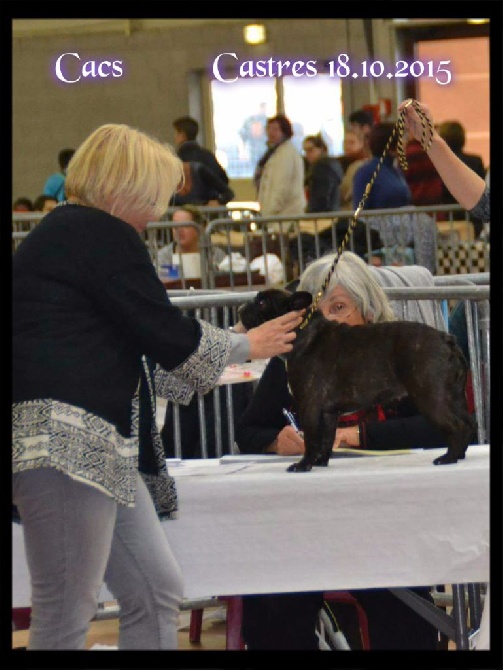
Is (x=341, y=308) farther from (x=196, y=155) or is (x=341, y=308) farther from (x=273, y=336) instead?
(x=196, y=155)

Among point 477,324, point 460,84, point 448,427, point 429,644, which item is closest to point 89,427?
point 448,427

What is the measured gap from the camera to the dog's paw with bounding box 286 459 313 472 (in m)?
2.88

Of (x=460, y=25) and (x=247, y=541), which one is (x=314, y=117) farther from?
(x=247, y=541)

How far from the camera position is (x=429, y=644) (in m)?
3.40

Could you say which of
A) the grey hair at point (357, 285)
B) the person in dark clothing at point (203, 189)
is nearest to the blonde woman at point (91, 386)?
the grey hair at point (357, 285)

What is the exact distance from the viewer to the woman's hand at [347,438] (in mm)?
3166

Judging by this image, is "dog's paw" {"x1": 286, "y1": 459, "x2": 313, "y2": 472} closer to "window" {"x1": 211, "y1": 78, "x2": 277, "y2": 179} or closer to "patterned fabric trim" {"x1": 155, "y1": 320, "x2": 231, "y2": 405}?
"patterned fabric trim" {"x1": 155, "y1": 320, "x2": 231, "y2": 405}

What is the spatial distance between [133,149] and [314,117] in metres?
12.0

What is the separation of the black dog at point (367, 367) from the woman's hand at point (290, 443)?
0.41m

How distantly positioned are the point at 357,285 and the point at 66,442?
1048mm

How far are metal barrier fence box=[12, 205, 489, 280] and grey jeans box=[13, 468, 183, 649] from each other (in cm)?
515

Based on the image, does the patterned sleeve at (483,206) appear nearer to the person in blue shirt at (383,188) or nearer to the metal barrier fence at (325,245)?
the metal barrier fence at (325,245)

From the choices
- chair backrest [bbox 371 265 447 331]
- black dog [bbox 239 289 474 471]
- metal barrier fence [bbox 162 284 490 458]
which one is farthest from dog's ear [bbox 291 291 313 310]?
chair backrest [bbox 371 265 447 331]

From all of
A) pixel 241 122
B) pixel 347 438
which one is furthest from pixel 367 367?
pixel 241 122
